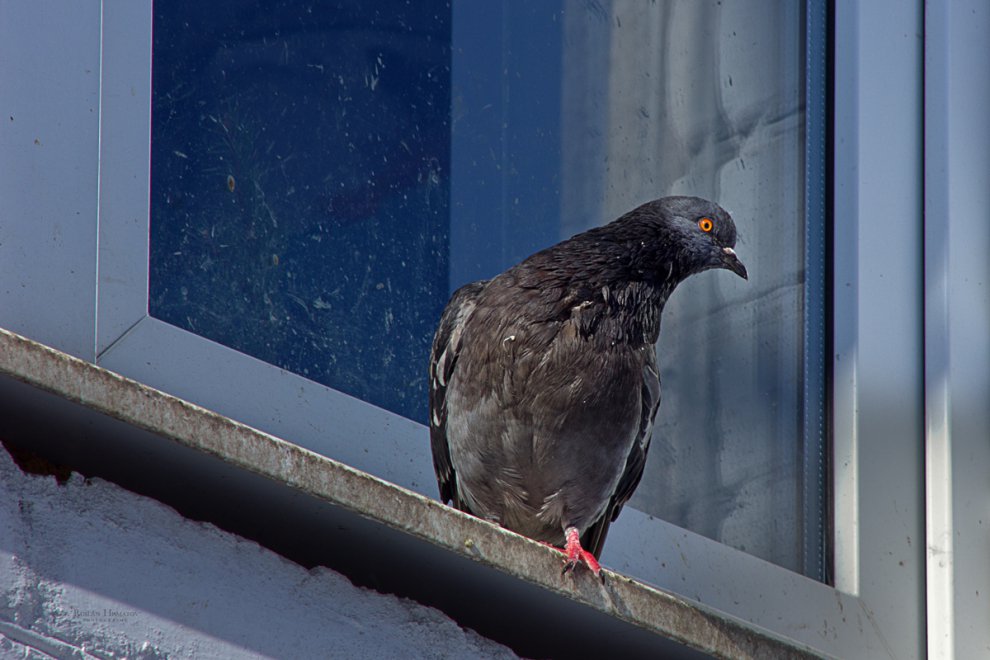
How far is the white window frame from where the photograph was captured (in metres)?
3.60

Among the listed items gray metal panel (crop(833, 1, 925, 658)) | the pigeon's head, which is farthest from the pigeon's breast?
gray metal panel (crop(833, 1, 925, 658))

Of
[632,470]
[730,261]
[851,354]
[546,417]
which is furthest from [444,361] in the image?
[851,354]

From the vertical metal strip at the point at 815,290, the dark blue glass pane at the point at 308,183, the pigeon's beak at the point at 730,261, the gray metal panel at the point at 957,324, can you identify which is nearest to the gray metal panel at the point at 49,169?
the dark blue glass pane at the point at 308,183

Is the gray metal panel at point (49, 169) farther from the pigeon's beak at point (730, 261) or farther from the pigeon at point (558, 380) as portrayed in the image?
the pigeon's beak at point (730, 261)

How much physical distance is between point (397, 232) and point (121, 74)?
3.89 feet

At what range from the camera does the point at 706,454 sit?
213 inches

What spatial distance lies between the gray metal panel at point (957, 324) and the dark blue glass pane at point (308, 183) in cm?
178

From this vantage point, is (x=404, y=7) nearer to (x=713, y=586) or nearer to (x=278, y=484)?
(x=713, y=586)

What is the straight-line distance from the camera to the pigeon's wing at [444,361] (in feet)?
14.6

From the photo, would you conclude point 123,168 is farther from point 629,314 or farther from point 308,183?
point 629,314

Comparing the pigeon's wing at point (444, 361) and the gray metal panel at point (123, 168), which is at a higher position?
the gray metal panel at point (123, 168)

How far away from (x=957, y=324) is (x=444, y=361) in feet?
6.36

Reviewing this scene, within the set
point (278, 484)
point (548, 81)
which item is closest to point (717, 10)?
point (548, 81)

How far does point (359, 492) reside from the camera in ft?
8.90
